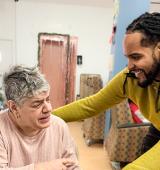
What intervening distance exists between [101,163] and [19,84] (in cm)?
252

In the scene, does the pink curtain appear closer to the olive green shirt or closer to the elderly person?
the olive green shirt

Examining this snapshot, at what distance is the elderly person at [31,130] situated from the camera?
1.31 meters

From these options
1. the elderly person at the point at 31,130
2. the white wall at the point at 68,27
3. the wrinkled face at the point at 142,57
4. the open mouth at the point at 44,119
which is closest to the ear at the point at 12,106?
the elderly person at the point at 31,130

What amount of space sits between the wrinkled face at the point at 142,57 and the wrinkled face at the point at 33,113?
0.45 meters

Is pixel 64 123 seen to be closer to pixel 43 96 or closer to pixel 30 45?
pixel 43 96

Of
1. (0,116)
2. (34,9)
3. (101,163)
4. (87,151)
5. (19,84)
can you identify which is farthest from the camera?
(34,9)

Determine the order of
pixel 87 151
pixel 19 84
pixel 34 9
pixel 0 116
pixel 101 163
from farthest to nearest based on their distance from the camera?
pixel 34 9 → pixel 87 151 → pixel 101 163 → pixel 0 116 → pixel 19 84

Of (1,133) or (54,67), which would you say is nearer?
(1,133)

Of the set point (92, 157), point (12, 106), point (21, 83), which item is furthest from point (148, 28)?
point (92, 157)

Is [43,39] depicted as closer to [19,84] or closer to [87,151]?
[87,151]

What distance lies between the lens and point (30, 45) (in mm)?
5949

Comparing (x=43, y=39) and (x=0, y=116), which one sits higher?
(x=43, y=39)

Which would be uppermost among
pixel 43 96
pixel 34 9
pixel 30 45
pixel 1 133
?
pixel 34 9

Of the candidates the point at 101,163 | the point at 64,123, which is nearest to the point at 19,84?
the point at 64,123
